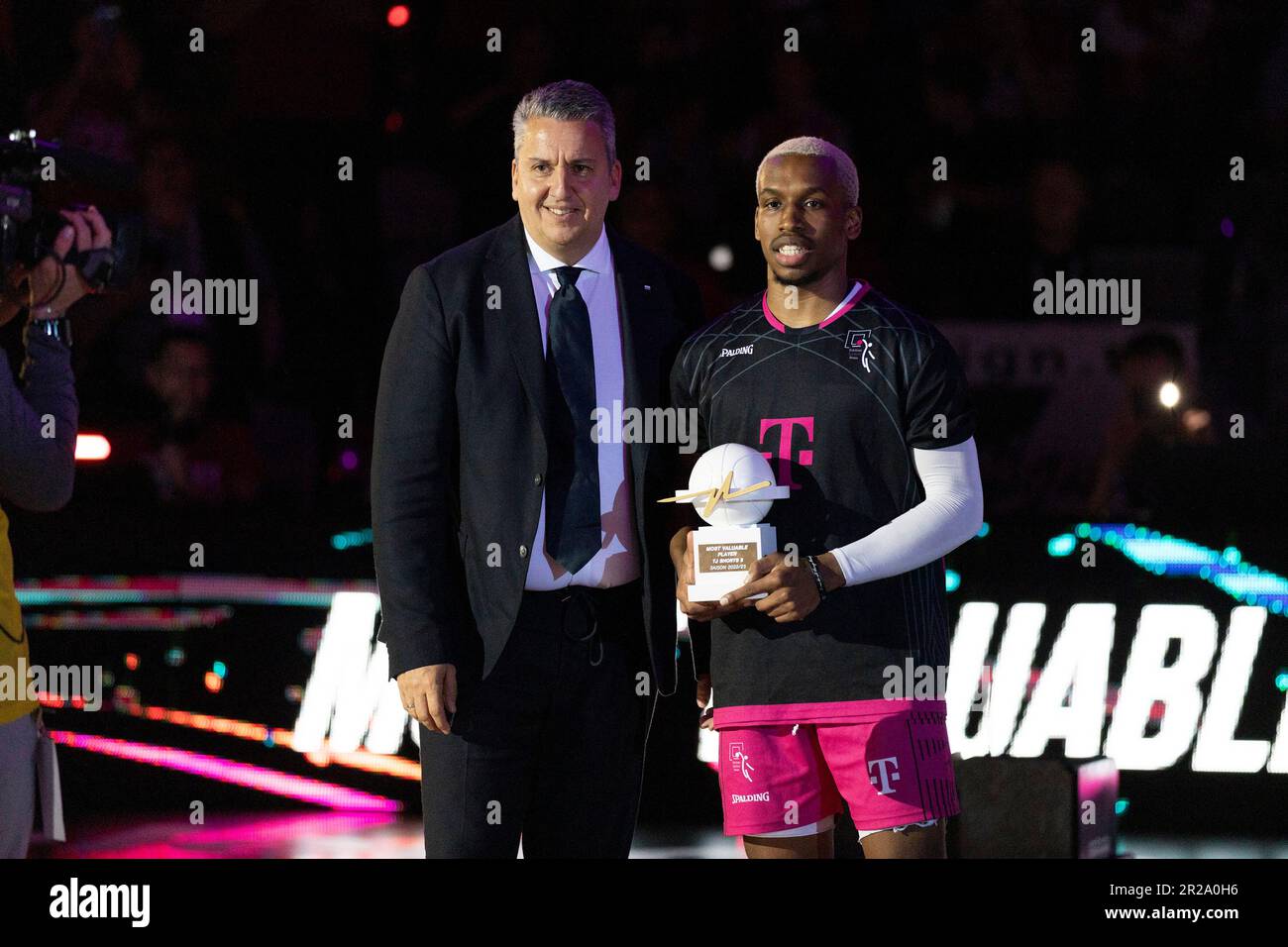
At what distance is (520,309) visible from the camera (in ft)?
11.8

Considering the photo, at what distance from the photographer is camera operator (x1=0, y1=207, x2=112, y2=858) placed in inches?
132

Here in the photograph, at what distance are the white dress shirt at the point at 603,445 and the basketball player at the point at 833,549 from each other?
14 centimetres

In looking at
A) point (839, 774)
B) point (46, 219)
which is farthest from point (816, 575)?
point (46, 219)

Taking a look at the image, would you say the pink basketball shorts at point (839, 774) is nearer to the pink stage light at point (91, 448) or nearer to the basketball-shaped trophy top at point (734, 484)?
the basketball-shaped trophy top at point (734, 484)

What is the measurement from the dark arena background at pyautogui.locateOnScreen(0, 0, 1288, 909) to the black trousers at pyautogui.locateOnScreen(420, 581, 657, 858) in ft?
5.12

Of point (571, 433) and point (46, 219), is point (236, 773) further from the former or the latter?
point (571, 433)

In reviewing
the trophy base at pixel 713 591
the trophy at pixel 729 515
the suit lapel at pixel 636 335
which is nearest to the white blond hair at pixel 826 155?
the suit lapel at pixel 636 335

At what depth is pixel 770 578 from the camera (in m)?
3.34

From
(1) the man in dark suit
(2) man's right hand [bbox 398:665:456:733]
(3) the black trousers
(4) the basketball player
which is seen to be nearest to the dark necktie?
(1) the man in dark suit

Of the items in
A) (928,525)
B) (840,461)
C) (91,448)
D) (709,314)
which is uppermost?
(709,314)

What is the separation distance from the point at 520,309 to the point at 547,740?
3.10ft

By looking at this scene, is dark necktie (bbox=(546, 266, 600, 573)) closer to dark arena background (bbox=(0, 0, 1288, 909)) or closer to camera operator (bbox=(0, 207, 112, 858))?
camera operator (bbox=(0, 207, 112, 858))

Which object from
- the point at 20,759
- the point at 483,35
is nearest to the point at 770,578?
the point at 20,759
